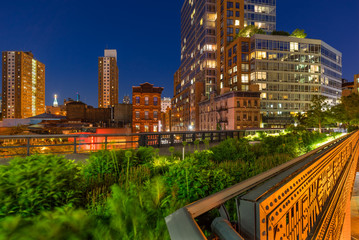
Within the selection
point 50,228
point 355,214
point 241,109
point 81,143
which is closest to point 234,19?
point 241,109

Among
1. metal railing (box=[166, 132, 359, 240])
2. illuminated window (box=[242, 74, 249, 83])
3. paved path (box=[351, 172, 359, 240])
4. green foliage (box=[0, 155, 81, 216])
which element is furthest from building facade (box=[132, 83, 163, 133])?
illuminated window (box=[242, 74, 249, 83])

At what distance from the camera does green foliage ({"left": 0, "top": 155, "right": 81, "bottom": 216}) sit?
2.95 m

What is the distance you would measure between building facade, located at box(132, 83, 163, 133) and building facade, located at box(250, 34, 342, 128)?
1613 inches

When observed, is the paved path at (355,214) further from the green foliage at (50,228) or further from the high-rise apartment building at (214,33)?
the high-rise apartment building at (214,33)

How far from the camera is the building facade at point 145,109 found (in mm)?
41781

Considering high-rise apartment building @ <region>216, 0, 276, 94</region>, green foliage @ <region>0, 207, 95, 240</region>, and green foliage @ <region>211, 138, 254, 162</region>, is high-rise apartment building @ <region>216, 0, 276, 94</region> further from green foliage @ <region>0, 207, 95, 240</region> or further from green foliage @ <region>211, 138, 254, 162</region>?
green foliage @ <region>0, 207, 95, 240</region>

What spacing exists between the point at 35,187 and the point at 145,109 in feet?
130

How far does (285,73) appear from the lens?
7012 cm

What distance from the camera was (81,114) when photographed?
8956 cm

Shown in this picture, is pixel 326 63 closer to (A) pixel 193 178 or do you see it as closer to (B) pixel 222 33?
(B) pixel 222 33

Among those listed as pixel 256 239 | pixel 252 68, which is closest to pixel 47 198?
pixel 256 239

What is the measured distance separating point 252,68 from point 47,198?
243ft

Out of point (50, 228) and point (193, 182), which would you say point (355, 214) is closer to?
point (193, 182)

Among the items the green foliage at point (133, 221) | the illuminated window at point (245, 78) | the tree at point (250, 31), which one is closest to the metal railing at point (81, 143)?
the green foliage at point (133, 221)
